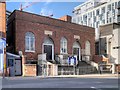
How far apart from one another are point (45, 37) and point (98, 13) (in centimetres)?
6328

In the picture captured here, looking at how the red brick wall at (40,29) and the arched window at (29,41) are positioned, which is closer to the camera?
the red brick wall at (40,29)

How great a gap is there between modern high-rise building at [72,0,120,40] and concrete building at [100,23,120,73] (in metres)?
36.8

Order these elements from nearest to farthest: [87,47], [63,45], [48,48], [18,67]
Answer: [18,67], [48,48], [63,45], [87,47]

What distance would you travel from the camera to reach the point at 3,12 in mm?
34938

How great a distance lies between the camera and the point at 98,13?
4053 inches

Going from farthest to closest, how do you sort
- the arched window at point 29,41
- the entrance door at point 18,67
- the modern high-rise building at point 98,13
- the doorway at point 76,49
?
the modern high-rise building at point 98,13 < the doorway at point 76,49 < the arched window at point 29,41 < the entrance door at point 18,67

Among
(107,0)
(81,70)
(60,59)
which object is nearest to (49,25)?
(60,59)

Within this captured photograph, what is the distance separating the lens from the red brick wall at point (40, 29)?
1547 inches

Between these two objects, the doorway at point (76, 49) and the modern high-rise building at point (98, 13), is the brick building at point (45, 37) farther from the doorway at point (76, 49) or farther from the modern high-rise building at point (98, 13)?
the modern high-rise building at point (98, 13)

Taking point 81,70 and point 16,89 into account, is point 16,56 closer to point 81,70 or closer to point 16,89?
point 81,70

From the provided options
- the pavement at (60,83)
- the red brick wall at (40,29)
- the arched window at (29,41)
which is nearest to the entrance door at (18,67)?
the red brick wall at (40,29)

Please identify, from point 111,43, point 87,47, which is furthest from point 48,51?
point 111,43

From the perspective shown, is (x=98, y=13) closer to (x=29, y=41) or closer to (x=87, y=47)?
(x=87, y=47)

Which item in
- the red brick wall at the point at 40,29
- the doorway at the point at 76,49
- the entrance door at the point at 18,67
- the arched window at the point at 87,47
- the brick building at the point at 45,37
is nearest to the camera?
the entrance door at the point at 18,67
